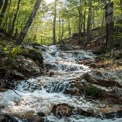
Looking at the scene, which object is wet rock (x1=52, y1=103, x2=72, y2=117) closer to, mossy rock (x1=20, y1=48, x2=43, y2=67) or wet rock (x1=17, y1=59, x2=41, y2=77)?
wet rock (x1=17, y1=59, x2=41, y2=77)

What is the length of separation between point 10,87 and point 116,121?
Result: 4.31m

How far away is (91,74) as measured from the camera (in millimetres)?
11047

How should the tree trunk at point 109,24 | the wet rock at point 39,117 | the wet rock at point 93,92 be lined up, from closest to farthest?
the wet rock at point 39,117, the wet rock at point 93,92, the tree trunk at point 109,24

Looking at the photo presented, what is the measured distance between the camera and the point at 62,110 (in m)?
7.90

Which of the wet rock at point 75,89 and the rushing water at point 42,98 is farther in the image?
the wet rock at point 75,89

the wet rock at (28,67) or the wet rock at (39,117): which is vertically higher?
the wet rock at (28,67)

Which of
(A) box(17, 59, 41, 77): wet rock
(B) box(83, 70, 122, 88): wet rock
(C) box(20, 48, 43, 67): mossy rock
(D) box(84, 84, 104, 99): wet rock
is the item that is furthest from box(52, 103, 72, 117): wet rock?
(C) box(20, 48, 43, 67): mossy rock

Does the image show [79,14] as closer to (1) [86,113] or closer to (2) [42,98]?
(2) [42,98]

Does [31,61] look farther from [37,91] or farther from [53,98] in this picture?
[53,98]

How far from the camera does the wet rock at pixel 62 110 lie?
777 cm

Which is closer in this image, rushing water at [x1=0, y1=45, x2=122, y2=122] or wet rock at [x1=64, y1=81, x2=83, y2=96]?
rushing water at [x1=0, y1=45, x2=122, y2=122]

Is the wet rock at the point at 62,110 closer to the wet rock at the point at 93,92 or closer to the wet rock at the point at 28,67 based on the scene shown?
the wet rock at the point at 93,92

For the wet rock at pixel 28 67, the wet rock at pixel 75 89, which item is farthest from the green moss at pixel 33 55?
the wet rock at pixel 75 89

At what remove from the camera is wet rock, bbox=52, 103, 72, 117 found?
25.5 feet
